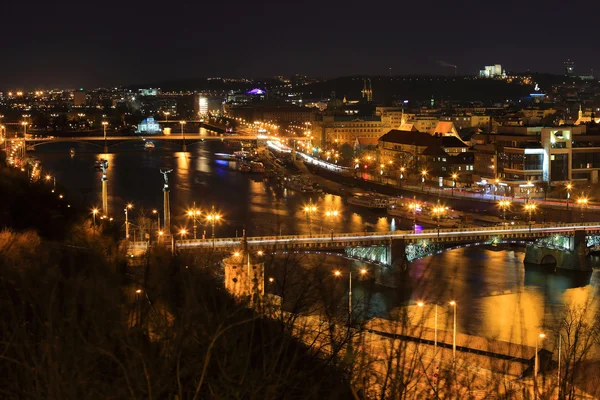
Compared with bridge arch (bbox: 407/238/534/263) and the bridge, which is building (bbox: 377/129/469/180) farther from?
bridge arch (bbox: 407/238/534/263)

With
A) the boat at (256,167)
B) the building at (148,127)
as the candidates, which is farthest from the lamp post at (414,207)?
the building at (148,127)

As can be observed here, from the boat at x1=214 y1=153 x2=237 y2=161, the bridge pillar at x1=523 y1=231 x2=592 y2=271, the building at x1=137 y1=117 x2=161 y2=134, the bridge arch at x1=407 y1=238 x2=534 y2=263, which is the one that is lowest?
the bridge pillar at x1=523 y1=231 x2=592 y2=271

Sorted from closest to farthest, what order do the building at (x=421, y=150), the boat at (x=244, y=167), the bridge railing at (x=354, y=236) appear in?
the bridge railing at (x=354, y=236), the building at (x=421, y=150), the boat at (x=244, y=167)

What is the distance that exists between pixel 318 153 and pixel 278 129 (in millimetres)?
7669

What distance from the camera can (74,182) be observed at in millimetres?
11766

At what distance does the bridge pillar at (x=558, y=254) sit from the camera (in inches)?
270

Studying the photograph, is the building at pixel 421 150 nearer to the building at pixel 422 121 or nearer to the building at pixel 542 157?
the building at pixel 542 157

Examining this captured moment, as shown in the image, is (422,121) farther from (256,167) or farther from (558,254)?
(558,254)

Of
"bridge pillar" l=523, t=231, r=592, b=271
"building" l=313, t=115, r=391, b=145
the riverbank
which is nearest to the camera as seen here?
"bridge pillar" l=523, t=231, r=592, b=271

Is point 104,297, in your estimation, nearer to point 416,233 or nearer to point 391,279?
point 391,279

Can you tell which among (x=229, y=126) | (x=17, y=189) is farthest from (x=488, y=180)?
(x=229, y=126)

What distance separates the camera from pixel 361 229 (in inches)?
326

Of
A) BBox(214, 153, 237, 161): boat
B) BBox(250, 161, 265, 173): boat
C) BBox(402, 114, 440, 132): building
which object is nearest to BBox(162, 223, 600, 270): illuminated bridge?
BBox(250, 161, 265, 173): boat

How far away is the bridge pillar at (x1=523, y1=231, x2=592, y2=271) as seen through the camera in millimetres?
6867
